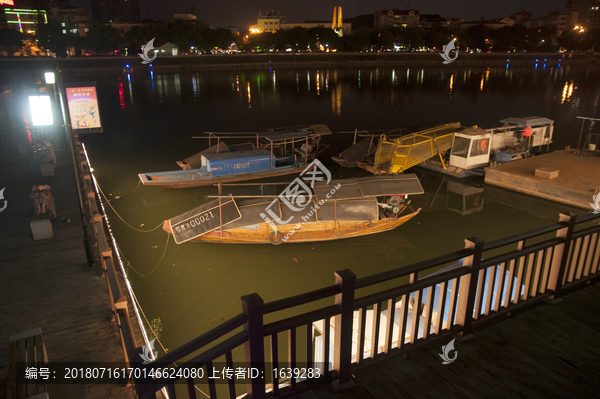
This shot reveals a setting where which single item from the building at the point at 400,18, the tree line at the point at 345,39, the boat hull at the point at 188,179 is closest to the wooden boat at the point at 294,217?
the boat hull at the point at 188,179

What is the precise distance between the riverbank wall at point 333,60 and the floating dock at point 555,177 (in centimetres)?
9612

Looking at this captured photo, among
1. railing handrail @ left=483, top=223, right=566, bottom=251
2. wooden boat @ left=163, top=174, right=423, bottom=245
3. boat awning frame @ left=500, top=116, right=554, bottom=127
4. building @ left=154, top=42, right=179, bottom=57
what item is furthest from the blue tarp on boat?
building @ left=154, top=42, right=179, bottom=57

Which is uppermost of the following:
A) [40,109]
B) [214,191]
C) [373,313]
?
[40,109]

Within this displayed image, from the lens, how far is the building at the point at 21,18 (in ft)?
402

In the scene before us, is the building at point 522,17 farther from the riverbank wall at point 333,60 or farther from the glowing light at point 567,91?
the glowing light at point 567,91

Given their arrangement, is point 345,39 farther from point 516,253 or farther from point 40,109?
point 516,253

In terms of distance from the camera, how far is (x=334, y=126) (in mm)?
40531

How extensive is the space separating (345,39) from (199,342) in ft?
437

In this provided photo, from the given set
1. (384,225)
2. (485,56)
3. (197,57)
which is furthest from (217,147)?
(485,56)

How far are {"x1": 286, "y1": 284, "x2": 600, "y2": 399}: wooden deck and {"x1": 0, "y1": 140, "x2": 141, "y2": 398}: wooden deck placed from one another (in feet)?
14.0

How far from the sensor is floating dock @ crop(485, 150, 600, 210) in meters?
17.7

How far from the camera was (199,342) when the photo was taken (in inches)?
111

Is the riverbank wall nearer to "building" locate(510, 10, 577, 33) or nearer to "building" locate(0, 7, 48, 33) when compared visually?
"building" locate(510, 10, 577, 33)

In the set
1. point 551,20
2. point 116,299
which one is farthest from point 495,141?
point 551,20
